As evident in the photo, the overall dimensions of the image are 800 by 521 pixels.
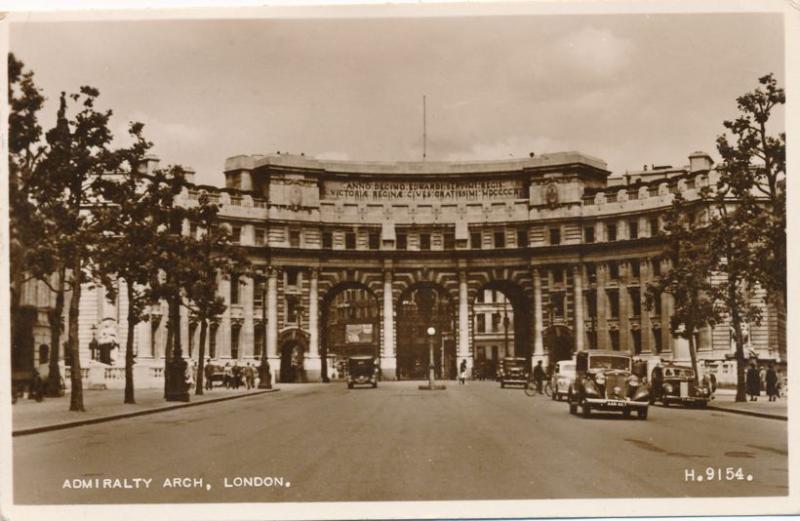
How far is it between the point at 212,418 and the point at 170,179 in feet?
20.6

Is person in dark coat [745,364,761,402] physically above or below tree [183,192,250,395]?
below

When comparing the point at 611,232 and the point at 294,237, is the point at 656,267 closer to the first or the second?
the point at 611,232

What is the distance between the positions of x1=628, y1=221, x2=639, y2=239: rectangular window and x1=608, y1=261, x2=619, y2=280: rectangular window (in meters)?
1.00

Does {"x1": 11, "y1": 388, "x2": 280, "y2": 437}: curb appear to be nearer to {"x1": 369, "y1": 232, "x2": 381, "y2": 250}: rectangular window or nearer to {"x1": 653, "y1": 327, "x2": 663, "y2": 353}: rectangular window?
{"x1": 369, "y1": 232, "x2": 381, "y2": 250}: rectangular window


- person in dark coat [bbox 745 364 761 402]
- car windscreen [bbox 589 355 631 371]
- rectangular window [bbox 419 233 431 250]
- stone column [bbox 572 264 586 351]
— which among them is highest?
rectangular window [bbox 419 233 431 250]

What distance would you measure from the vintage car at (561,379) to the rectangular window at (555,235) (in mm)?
3979

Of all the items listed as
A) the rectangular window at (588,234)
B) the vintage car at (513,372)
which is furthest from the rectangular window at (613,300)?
the vintage car at (513,372)

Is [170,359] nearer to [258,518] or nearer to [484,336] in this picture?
[258,518]

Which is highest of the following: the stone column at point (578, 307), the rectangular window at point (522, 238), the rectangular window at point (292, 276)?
the rectangular window at point (522, 238)

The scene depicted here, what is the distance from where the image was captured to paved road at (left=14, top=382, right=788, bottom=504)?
16922mm

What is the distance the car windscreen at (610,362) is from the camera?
1003 inches

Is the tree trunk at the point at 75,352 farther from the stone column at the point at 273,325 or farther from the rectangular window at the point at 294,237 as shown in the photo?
the stone column at the point at 273,325

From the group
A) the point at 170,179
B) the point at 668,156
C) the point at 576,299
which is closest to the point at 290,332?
the point at 576,299

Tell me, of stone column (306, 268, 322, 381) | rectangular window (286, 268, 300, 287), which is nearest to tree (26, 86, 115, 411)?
rectangular window (286, 268, 300, 287)
